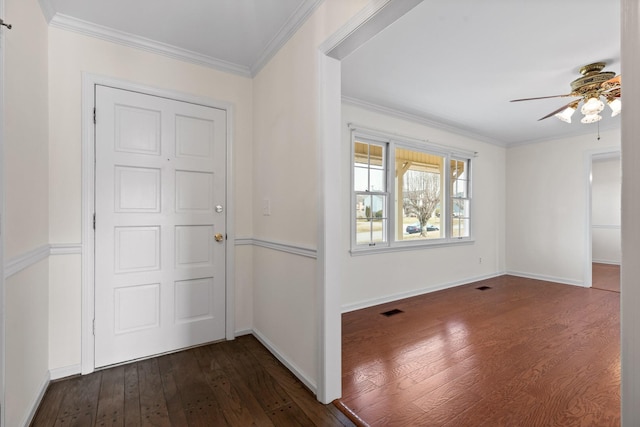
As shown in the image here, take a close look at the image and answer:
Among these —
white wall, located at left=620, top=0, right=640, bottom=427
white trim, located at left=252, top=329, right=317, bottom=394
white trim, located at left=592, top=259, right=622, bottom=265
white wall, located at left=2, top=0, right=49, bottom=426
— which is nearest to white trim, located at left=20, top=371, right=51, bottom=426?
white wall, located at left=2, top=0, right=49, bottom=426

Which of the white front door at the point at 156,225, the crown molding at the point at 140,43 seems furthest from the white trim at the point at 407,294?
the crown molding at the point at 140,43

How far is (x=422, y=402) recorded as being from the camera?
72.2 inches

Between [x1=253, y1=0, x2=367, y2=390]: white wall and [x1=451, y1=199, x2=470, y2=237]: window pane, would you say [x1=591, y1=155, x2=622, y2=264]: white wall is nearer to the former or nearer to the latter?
[x1=451, y1=199, x2=470, y2=237]: window pane

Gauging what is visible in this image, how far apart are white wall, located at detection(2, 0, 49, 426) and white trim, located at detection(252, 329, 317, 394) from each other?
1.46 metres

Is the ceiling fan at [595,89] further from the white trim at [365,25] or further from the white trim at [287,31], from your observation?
the white trim at [287,31]

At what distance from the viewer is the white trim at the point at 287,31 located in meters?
1.96

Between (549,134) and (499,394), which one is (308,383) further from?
(549,134)

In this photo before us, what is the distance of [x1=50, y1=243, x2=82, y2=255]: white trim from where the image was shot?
6.75 feet

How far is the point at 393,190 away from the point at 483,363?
2211 millimetres

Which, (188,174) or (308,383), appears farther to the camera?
(188,174)

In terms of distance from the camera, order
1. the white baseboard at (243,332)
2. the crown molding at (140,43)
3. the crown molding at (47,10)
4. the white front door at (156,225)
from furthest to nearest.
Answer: the white baseboard at (243,332)
the white front door at (156,225)
the crown molding at (140,43)
the crown molding at (47,10)

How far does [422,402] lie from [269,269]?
1463 mm

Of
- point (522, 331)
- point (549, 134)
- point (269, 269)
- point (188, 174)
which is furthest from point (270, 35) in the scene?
point (549, 134)

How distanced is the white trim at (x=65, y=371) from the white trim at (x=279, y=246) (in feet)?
4.68
